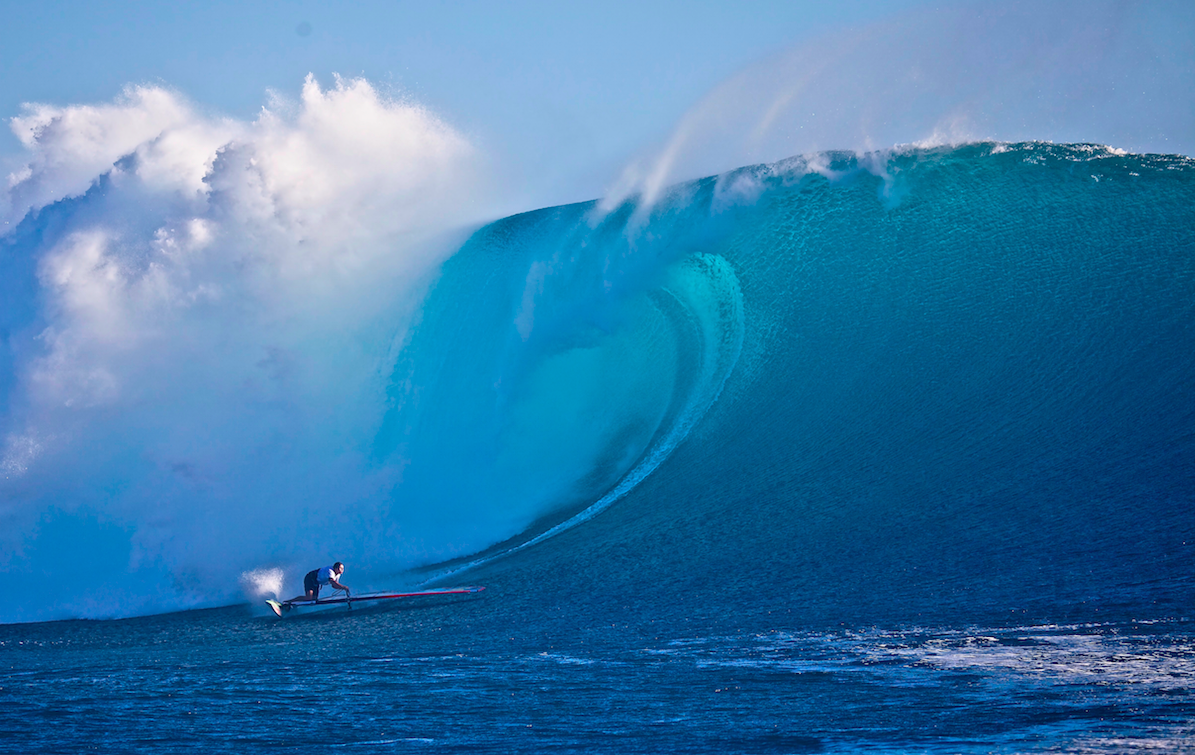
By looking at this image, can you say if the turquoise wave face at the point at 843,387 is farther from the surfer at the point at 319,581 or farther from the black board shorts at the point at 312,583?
the black board shorts at the point at 312,583

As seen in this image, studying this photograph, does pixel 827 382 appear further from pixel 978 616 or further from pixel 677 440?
pixel 978 616

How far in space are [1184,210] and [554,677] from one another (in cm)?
939

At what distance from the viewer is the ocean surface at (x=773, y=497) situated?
414 cm

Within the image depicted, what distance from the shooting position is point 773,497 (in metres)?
7.83

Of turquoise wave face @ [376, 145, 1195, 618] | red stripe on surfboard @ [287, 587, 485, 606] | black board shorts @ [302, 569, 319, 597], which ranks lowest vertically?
red stripe on surfboard @ [287, 587, 485, 606]

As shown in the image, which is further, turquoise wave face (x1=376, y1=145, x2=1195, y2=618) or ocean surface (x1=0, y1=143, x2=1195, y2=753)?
turquoise wave face (x1=376, y1=145, x2=1195, y2=618)

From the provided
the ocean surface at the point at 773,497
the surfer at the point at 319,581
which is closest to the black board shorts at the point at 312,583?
the surfer at the point at 319,581

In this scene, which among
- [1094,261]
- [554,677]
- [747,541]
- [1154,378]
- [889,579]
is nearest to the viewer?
[554,677]

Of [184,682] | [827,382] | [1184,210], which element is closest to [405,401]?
[827,382]

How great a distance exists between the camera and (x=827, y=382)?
9.33 metres

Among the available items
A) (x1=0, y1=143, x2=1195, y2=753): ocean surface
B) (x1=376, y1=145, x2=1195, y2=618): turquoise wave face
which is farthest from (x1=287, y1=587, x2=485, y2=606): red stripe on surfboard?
(x1=376, y1=145, x2=1195, y2=618): turquoise wave face

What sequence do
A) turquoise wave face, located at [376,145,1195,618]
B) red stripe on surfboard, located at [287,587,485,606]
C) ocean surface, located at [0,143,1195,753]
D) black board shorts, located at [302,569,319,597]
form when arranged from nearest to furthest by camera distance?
ocean surface, located at [0,143,1195,753], turquoise wave face, located at [376,145,1195,618], red stripe on surfboard, located at [287,587,485,606], black board shorts, located at [302,569,319,597]

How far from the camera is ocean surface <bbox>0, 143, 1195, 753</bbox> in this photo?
414cm

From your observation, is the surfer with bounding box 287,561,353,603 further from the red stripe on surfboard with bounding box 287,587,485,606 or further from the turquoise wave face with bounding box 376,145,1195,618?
the turquoise wave face with bounding box 376,145,1195,618
